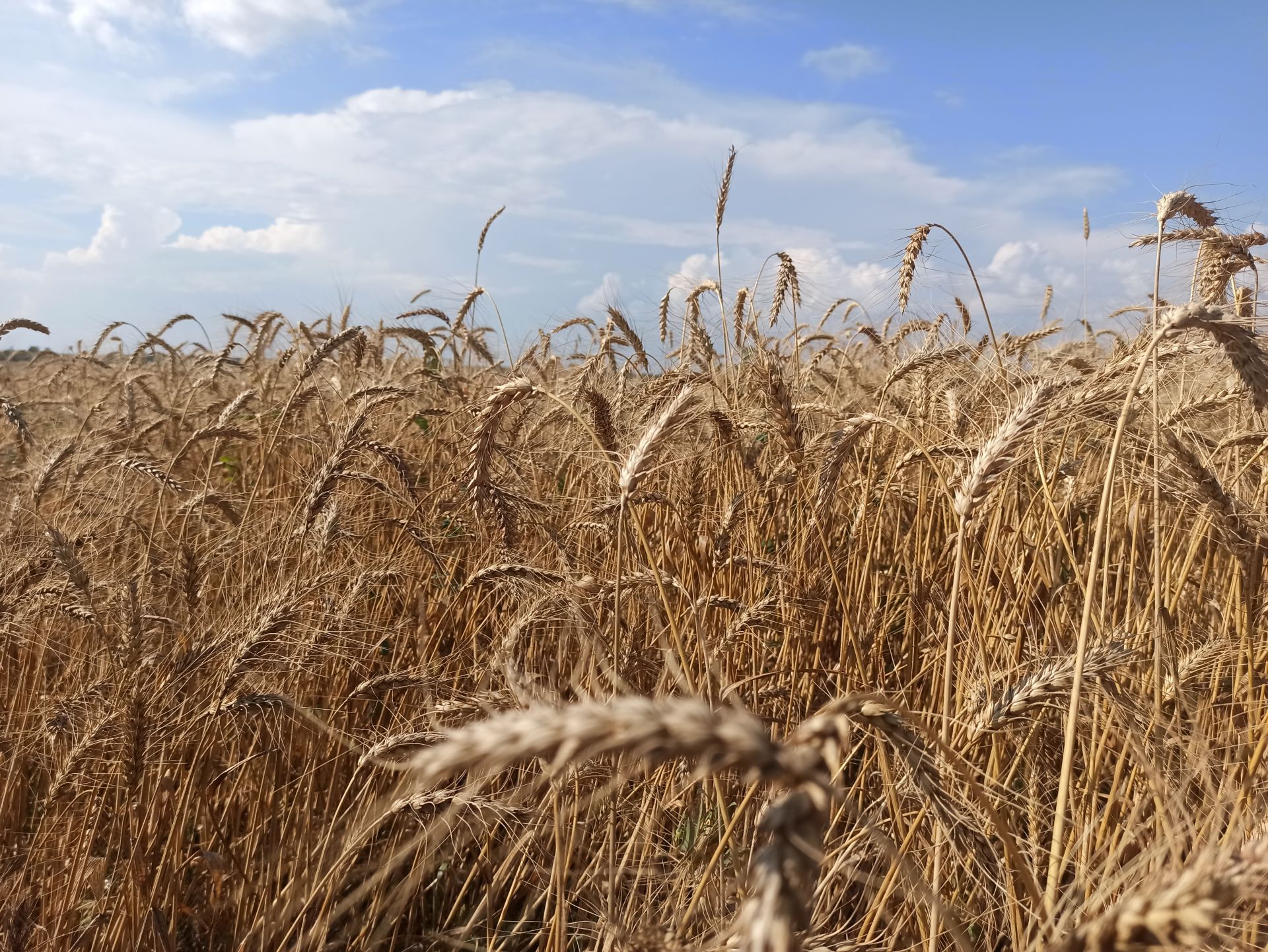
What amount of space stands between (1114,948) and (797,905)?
451 mm

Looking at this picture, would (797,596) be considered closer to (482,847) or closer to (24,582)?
(482,847)

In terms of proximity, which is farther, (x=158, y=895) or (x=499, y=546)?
(x=499, y=546)

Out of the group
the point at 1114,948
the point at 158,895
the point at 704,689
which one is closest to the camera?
the point at 1114,948

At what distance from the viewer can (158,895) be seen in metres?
1.92

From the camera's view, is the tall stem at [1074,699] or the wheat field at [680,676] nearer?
the tall stem at [1074,699]

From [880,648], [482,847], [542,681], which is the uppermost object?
[880,648]

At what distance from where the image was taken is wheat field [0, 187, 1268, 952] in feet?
4.29

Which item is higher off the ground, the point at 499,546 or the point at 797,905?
the point at 797,905

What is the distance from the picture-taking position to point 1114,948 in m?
0.77

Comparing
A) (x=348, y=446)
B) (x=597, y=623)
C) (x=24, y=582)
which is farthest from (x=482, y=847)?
(x=24, y=582)

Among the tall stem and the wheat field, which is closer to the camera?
the tall stem

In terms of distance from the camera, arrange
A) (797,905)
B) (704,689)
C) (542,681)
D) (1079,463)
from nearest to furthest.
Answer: (797,905)
(704,689)
(542,681)
(1079,463)

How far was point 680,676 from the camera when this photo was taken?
99 cm

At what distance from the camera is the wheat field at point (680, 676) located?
131 cm
